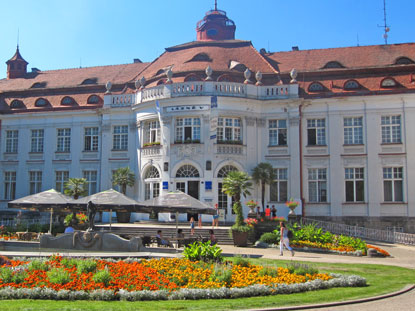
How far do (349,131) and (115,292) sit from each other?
1018 inches

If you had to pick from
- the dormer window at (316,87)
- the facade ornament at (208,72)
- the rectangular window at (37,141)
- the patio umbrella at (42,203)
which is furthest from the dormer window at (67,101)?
the dormer window at (316,87)

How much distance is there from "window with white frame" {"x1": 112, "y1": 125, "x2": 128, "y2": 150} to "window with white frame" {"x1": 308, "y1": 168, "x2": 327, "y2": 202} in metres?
14.1

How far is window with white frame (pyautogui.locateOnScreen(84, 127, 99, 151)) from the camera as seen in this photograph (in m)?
37.9

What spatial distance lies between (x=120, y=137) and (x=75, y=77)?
920 cm

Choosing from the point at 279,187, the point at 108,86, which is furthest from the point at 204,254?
the point at 108,86

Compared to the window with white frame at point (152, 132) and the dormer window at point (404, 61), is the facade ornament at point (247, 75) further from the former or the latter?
the dormer window at point (404, 61)

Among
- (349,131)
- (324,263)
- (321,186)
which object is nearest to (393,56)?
(349,131)

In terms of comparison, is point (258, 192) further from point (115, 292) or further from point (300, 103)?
point (115, 292)

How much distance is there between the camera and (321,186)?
110 feet

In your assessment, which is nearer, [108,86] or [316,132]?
[316,132]

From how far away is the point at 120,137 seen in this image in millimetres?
37062

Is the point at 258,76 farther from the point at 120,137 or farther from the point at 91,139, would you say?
the point at 91,139

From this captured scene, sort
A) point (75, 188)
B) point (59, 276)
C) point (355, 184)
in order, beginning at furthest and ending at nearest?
1. point (75, 188)
2. point (355, 184)
3. point (59, 276)

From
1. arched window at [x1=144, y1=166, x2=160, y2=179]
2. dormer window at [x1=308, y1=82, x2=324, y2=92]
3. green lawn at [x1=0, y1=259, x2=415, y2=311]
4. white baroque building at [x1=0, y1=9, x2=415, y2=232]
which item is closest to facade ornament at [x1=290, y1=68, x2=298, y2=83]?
white baroque building at [x1=0, y1=9, x2=415, y2=232]
